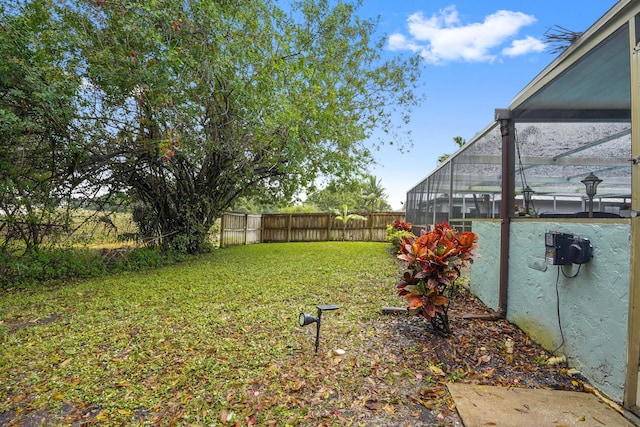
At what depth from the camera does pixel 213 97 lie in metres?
6.01

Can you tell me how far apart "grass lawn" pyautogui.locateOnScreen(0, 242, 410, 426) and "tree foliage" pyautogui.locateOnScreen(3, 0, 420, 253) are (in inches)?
99.0

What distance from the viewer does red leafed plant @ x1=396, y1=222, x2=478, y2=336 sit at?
270 cm

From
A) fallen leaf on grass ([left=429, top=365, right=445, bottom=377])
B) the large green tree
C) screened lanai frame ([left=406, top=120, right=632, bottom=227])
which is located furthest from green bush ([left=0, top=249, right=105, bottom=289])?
screened lanai frame ([left=406, top=120, right=632, bottom=227])

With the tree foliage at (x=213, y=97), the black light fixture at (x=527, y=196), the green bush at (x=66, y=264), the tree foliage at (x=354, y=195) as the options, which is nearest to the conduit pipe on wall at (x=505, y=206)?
the black light fixture at (x=527, y=196)

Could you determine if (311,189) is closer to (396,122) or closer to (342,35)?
(396,122)

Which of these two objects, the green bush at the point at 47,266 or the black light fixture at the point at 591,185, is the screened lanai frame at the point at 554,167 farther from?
the green bush at the point at 47,266

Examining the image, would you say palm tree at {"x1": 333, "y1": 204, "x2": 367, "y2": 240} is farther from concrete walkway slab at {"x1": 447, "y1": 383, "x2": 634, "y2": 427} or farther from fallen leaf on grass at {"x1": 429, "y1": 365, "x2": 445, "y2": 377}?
Answer: concrete walkway slab at {"x1": 447, "y1": 383, "x2": 634, "y2": 427}

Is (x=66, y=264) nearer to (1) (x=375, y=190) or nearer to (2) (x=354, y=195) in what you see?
(2) (x=354, y=195)

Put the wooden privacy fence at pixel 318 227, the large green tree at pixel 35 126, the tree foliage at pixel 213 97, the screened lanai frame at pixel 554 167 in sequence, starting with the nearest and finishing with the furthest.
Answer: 1. the screened lanai frame at pixel 554 167
2. the large green tree at pixel 35 126
3. the tree foliage at pixel 213 97
4. the wooden privacy fence at pixel 318 227

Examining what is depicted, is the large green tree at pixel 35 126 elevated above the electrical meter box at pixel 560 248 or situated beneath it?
elevated above

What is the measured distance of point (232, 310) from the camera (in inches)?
148

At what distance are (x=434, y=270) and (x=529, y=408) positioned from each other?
44.9 inches

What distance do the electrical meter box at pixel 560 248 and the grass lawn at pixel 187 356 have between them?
4.73 ft

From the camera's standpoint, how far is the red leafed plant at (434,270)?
106 inches
